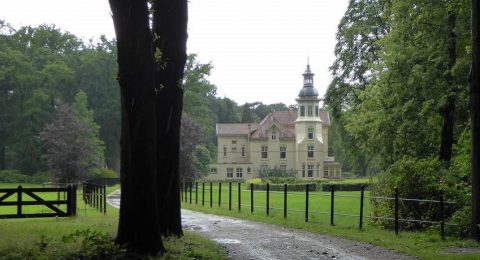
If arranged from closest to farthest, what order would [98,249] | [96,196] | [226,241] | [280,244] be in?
[98,249], [280,244], [226,241], [96,196]

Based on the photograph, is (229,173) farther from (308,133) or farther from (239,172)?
(308,133)

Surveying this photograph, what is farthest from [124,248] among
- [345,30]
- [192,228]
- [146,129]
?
[345,30]

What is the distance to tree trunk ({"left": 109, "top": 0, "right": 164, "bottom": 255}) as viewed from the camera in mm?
9383

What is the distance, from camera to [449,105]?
19922mm

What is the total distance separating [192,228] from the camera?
640 inches

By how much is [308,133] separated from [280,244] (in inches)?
2865

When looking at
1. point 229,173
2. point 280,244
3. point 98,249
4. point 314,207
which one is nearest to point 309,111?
point 229,173

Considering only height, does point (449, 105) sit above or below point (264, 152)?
above

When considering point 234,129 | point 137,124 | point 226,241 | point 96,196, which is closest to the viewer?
point 137,124

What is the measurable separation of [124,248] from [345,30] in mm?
30242

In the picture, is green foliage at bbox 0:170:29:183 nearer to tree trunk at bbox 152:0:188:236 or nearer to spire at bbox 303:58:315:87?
spire at bbox 303:58:315:87

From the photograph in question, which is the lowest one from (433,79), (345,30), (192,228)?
(192,228)

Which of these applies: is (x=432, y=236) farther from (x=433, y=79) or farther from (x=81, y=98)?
(x=81, y=98)

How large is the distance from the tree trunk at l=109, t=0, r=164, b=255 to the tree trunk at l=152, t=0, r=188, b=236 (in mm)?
2251
